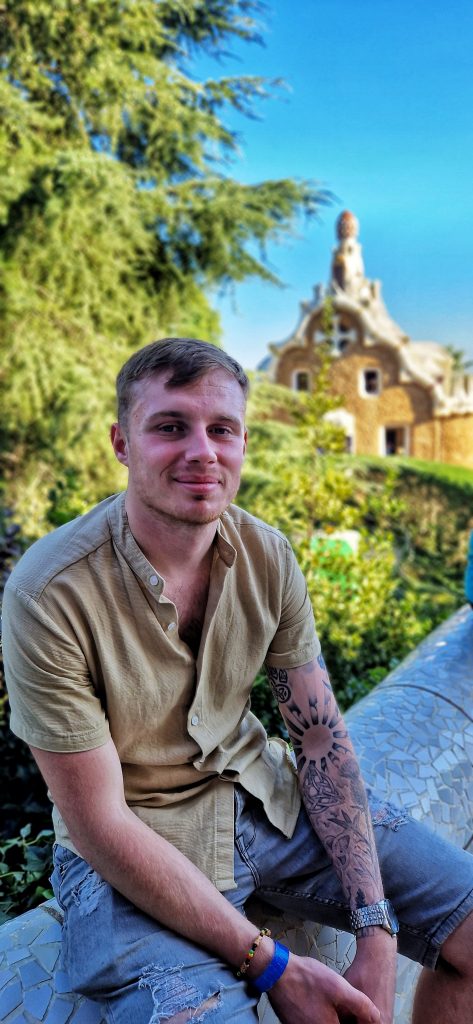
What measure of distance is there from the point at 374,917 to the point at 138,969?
50cm

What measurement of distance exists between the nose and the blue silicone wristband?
846 mm

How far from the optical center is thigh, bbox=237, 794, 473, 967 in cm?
152

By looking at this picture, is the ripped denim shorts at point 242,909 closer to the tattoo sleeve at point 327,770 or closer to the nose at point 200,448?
the tattoo sleeve at point 327,770

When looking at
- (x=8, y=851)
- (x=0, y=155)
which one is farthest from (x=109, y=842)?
(x=0, y=155)

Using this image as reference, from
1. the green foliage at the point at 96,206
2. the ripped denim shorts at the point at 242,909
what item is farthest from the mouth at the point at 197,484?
the green foliage at the point at 96,206

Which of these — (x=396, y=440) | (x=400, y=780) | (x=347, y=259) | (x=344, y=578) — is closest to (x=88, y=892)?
(x=400, y=780)

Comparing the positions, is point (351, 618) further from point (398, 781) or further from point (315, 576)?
point (398, 781)

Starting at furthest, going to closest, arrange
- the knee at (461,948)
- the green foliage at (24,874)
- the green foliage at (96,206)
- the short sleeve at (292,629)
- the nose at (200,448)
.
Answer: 1. the green foliage at (96,206)
2. the green foliage at (24,874)
3. the short sleeve at (292,629)
4. the knee at (461,948)
5. the nose at (200,448)

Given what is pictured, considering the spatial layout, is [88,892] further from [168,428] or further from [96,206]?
[96,206]

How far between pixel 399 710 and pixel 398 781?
1.23 feet

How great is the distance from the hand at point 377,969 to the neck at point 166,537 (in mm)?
798

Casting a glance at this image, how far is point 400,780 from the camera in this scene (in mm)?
2107

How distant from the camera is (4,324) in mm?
8633

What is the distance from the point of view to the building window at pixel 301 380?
21469 mm
